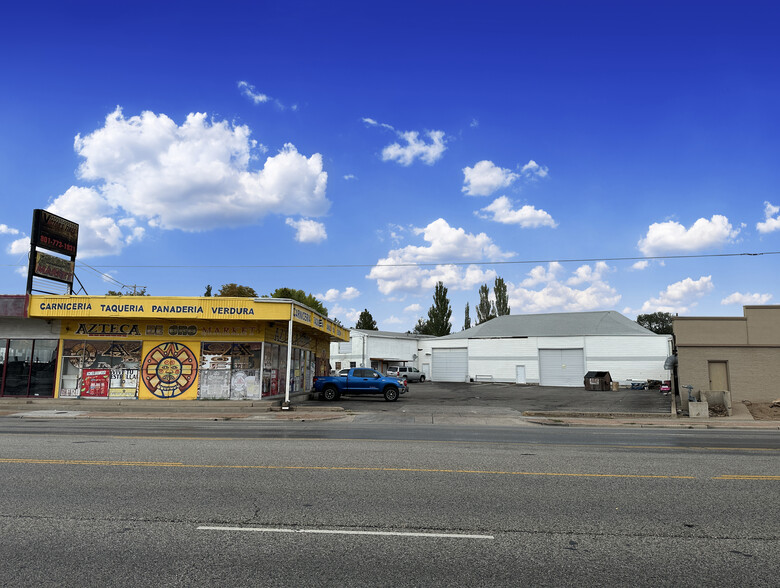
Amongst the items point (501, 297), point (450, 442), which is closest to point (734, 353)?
point (450, 442)

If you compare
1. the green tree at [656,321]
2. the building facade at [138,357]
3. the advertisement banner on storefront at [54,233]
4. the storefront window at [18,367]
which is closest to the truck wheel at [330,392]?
the building facade at [138,357]

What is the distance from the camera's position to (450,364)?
60500 millimetres

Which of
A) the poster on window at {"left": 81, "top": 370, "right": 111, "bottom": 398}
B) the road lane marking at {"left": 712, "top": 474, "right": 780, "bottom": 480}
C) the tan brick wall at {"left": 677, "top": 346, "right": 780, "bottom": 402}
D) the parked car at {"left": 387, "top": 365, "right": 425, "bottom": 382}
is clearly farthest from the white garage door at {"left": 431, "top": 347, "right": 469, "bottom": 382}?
the road lane marking at {"left": 712, "top": 474, "right": 780, "bottom": 480}

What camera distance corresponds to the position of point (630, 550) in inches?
195

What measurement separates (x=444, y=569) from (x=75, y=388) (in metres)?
25.7

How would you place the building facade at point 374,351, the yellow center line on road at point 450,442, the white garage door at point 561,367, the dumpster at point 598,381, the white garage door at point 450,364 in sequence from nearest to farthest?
the yellow center line on road at point 450,442 < the dumpster at point 598,381 < the white garage door at point 561,367 < the white garage door at point 450,364 < the building facade at point 374,351

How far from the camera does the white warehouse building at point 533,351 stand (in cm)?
5225

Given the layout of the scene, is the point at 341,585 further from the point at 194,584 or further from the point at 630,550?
the point at 630,550

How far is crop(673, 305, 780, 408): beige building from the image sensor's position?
24938 millimetres

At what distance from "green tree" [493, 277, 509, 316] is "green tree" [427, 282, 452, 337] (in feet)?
27.7

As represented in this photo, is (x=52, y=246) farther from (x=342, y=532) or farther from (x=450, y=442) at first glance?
(x=342, y=532)

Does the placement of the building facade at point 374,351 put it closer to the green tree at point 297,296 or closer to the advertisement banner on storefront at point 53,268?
the green tree at point 297,296

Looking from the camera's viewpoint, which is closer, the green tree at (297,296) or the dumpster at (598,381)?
the dumpster at (598,381)

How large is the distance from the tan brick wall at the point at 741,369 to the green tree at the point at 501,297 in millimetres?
52097
